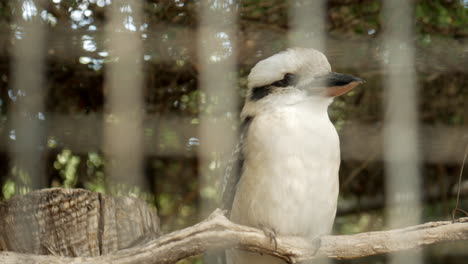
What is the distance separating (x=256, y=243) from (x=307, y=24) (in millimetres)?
691

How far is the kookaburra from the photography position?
1788 millimetres

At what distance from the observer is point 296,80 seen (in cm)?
191

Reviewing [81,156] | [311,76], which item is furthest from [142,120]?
[311,76]

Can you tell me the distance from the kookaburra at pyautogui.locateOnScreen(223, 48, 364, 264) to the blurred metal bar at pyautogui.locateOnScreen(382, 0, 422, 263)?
263mm

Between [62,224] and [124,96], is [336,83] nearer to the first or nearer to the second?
[124,96]

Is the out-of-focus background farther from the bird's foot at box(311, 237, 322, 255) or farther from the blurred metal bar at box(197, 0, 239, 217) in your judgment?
the bird's foot at box(311, 237, 322, 255)

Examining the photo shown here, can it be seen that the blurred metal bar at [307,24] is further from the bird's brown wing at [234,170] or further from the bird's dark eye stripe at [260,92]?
the bird's brown wing at [234,170]

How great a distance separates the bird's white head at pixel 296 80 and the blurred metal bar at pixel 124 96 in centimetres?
34

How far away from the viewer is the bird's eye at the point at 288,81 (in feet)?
6.29

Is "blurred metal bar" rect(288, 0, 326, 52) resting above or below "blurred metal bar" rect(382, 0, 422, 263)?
above

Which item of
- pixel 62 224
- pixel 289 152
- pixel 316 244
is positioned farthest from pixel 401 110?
pixel 62 224

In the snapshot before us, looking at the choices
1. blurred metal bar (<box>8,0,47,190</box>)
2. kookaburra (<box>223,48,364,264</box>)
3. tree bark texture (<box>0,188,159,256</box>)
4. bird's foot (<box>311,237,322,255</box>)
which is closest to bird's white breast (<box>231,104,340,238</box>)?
kookaburra (<box>223,48,364,264</box>)

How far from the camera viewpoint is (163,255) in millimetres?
1461

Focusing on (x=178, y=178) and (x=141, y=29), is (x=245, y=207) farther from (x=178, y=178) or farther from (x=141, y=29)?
(x=178, y=178)
